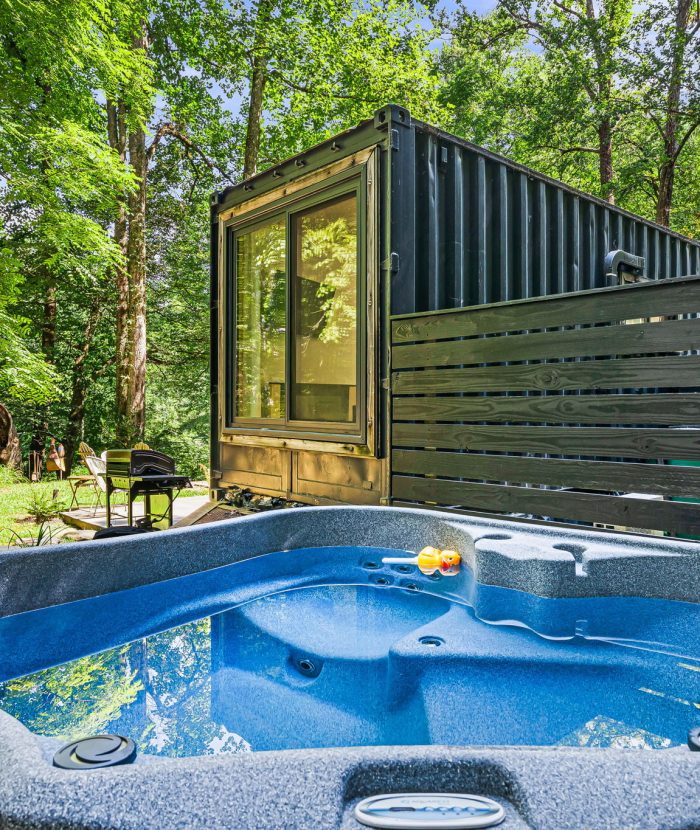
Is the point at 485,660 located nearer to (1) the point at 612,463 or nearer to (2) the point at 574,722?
(2) the point at 574,722

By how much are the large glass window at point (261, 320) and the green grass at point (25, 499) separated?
1888 mm

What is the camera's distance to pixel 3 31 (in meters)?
6.70

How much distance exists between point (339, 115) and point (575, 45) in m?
4.10

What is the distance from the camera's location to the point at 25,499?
6.92 m

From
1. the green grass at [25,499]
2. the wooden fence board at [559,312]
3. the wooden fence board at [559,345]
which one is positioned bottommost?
the green grass at [25,499]

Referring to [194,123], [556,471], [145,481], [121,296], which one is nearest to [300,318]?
[145,481]

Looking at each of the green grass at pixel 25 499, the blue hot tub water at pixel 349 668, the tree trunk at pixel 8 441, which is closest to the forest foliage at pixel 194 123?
the tree trunk at pixel 8 441

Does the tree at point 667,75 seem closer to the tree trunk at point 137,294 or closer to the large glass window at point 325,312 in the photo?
the large glass window at point 325,312

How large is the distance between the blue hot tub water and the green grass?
247 centimetres

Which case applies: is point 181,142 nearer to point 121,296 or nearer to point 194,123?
point 194,123

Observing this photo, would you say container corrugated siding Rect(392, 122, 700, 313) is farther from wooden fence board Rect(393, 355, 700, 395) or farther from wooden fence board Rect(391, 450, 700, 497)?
wooden fence board Rect(391, 450, 700, 497)

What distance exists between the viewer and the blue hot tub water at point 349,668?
1437 millimetres

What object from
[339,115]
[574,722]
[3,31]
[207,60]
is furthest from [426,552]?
[207,60]

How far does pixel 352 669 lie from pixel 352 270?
2761mm
